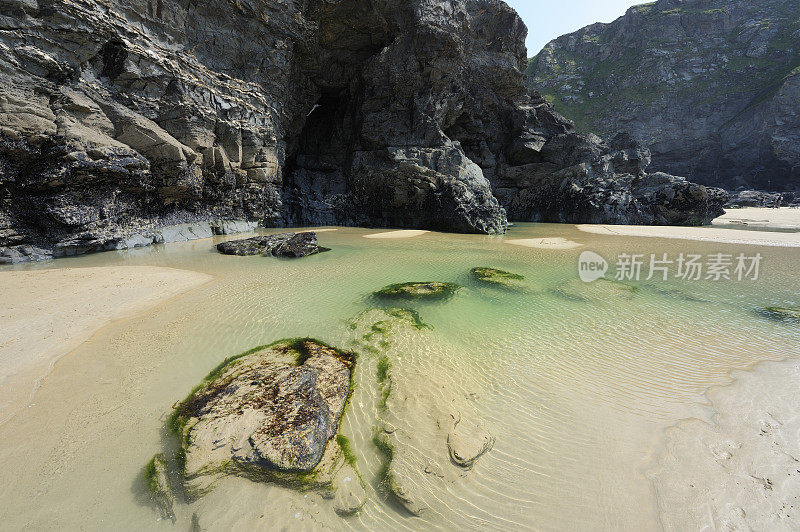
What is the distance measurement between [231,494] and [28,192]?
16493 millimetres

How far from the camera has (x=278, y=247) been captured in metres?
13.4

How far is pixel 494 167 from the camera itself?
34.3m

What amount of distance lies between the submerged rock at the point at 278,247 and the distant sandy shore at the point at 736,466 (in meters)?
12.2

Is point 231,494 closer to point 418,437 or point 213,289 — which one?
point 418,437

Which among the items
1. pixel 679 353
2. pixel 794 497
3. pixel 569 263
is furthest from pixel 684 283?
pixel 794 497

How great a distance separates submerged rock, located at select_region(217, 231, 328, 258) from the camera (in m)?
12.9

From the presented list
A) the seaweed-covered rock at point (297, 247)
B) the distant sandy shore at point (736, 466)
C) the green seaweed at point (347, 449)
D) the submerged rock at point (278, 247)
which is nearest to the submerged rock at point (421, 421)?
the green seaweed at point (347, 449)

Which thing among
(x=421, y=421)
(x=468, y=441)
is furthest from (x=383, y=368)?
(x=468, y=441)

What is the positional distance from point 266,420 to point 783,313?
10083 millimetres

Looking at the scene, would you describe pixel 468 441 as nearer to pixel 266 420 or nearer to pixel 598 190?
pixel 266 420

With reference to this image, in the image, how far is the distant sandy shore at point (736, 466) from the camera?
92.6 inches

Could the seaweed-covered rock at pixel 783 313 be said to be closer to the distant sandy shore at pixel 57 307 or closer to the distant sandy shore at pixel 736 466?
the distant sandy shore at pixel 736 466

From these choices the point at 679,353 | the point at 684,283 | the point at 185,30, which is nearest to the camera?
the point at 679,353

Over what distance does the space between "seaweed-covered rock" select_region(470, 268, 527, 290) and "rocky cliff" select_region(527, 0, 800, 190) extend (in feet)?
203
